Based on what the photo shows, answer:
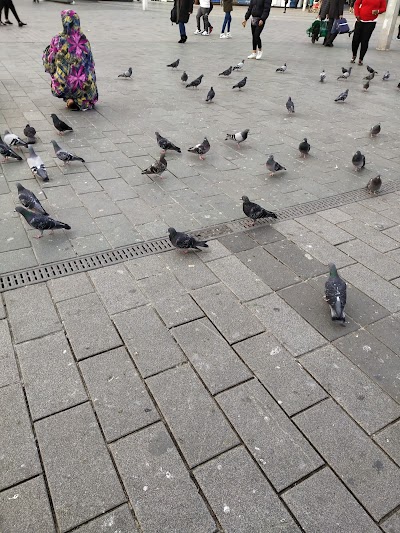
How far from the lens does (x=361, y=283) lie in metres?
4.10

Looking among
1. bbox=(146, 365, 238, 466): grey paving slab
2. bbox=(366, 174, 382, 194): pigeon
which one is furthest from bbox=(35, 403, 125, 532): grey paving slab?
bbox=(366, 174, 382, 194): pigeon

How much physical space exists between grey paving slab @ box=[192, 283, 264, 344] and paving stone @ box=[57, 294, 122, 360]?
0.86 metres

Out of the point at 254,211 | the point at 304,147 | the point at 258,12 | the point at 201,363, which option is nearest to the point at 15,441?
the point at 201,363

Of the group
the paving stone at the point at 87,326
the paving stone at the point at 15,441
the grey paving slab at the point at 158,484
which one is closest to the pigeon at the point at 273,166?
the paving stone at the point at 87,326

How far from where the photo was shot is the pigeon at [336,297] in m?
3.52

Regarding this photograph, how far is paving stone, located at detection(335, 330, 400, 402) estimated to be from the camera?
3.08 meters

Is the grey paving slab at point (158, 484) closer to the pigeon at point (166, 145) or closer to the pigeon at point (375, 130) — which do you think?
the pigeon at point (166, 145)

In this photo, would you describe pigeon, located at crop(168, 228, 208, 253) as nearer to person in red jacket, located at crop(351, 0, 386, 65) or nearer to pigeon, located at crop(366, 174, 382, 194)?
pigeon, located at crop(366, 174, 382, 194)

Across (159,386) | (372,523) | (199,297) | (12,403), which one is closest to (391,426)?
(372,523)

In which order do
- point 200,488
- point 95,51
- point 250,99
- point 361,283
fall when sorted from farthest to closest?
point 95,51
point 250,99
point 361,283
point 200,488

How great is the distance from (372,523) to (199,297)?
218 centimetres

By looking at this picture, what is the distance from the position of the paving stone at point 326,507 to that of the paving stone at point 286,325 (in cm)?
106

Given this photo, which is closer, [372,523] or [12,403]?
[372,523]

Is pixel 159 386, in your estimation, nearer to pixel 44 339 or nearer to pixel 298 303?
pixel 44 339
